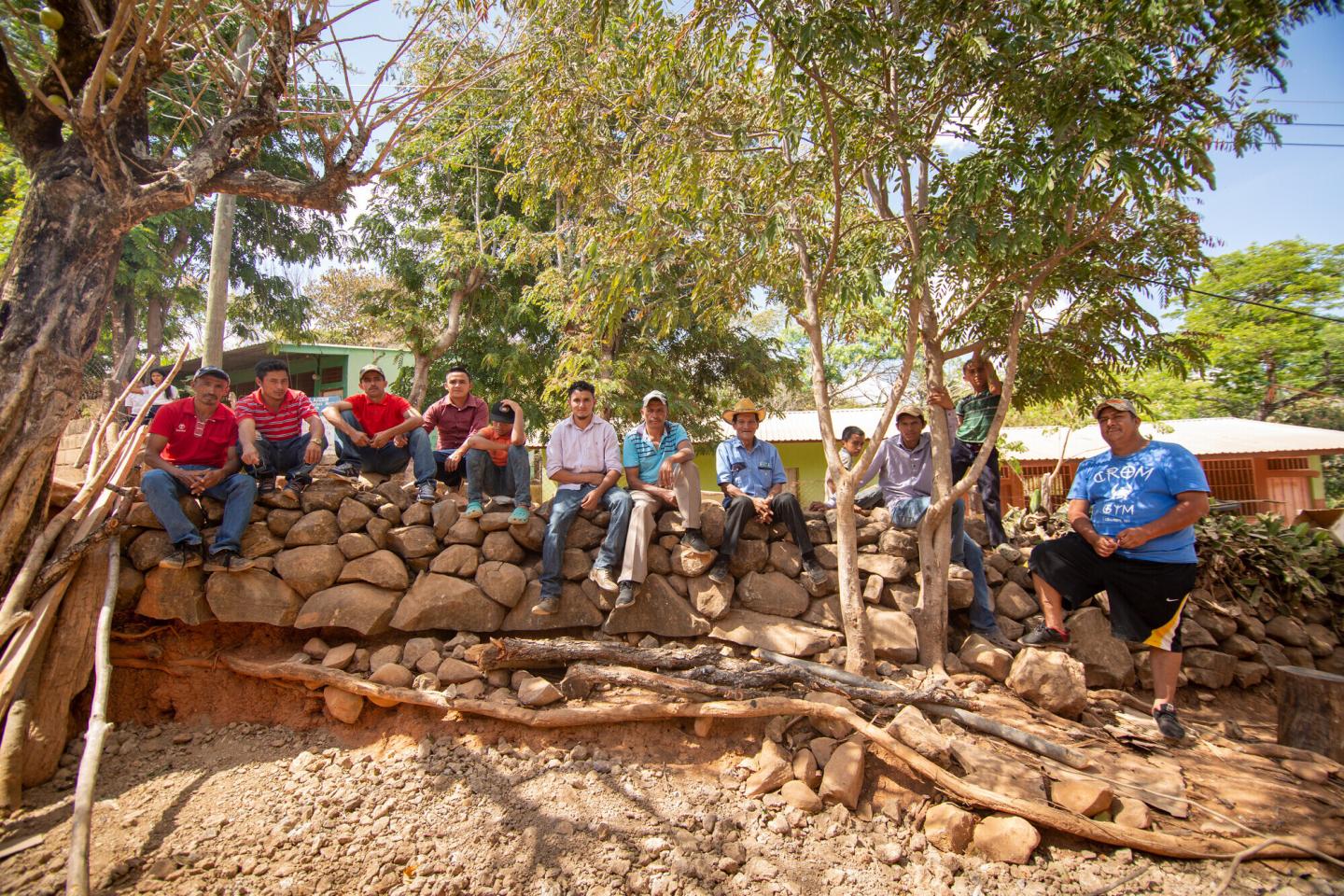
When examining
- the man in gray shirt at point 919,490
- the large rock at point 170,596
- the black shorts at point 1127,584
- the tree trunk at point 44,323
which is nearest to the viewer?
the tree trunk at point 44,323

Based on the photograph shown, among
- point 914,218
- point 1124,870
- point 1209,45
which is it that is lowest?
point 1124,870

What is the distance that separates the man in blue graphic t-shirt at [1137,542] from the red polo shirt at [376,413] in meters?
4.96

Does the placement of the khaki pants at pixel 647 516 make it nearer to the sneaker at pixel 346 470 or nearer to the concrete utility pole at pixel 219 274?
the sneaker at pixel 346 470

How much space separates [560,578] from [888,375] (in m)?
15.0

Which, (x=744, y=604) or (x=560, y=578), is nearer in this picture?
(x=560, y=578)

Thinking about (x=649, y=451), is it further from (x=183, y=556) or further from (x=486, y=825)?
(x=183, y=556)

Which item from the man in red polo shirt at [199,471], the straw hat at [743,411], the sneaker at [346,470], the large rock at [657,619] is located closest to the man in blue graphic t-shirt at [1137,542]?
the straw hat at [743,411]

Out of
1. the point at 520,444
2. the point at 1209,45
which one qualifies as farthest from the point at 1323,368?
the point at 520,444

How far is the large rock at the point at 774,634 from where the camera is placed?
182 inches

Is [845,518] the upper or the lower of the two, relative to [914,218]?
lower

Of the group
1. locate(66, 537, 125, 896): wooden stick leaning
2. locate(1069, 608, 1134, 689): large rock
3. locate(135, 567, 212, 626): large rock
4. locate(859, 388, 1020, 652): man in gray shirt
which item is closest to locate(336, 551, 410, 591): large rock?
locate(135, 567, 212, 626): large rock

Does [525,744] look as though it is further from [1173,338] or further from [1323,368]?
[1323,368]

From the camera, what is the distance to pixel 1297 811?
3.24 metres

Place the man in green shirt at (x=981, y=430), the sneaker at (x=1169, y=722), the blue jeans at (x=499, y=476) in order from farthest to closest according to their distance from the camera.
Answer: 1. the man in green shirt at (x=981, y=430)
2. the blue jeans at (x=499, y=476)
3. the sneaker at (x=1169, y=722)
